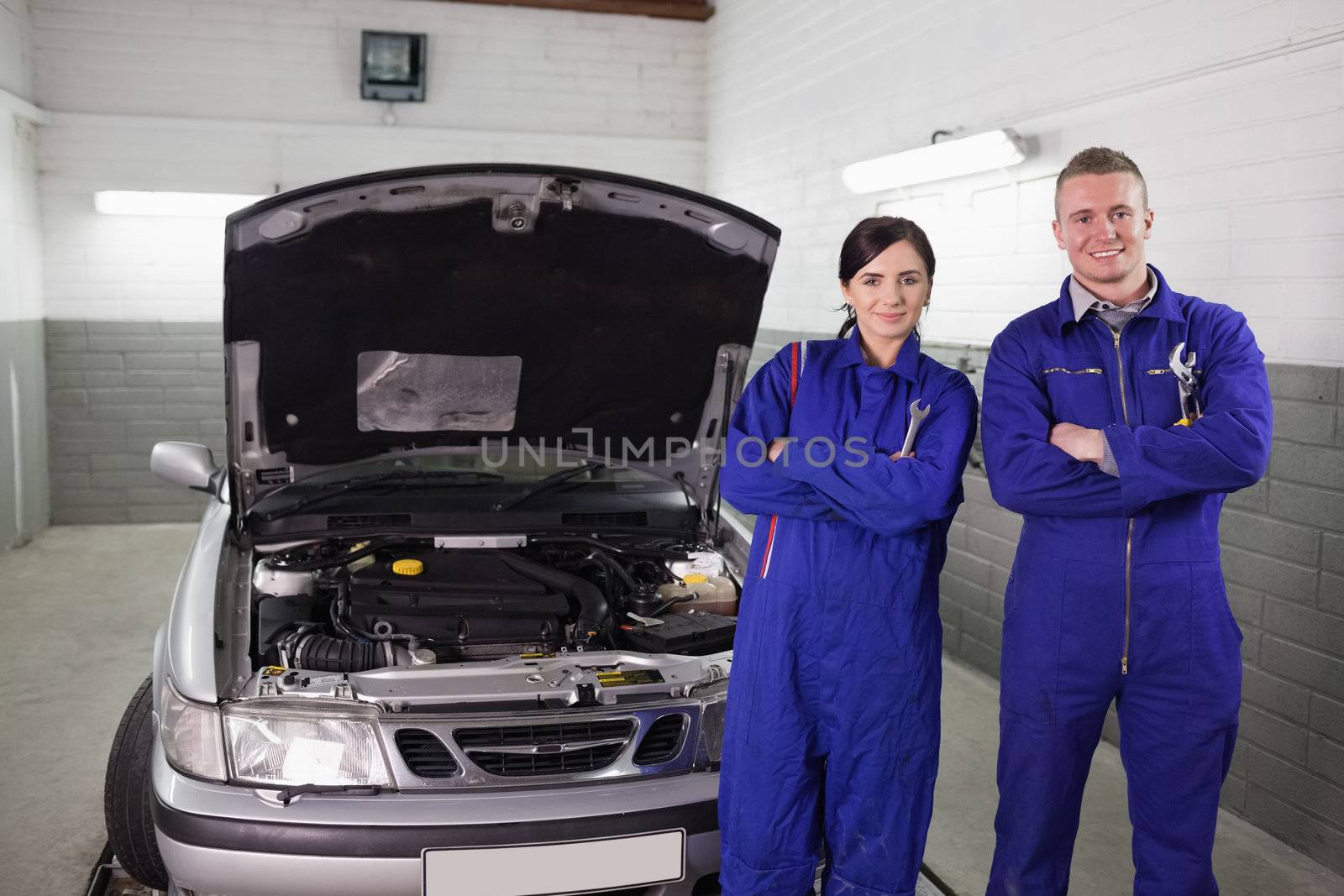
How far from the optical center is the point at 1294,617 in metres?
2.96

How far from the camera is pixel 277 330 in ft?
8.30

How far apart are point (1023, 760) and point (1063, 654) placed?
8.9 inches

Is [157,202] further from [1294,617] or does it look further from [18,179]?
[1294,617]

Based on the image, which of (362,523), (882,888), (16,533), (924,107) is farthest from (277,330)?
(16,533)

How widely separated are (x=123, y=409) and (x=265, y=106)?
221 centimetres

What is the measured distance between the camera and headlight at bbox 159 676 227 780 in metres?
1.98

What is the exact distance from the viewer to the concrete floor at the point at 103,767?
2.75 metres

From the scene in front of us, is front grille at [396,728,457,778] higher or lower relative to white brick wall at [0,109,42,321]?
lower

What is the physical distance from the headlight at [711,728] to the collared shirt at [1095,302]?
103 cm

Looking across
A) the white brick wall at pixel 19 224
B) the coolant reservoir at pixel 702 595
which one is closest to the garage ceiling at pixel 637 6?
the white brick wall at pixel 19 224

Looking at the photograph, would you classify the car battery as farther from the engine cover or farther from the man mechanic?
the man mechanic

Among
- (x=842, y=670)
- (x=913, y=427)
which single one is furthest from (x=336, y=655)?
(x=913, y=427)

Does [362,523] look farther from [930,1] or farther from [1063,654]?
[930,1]

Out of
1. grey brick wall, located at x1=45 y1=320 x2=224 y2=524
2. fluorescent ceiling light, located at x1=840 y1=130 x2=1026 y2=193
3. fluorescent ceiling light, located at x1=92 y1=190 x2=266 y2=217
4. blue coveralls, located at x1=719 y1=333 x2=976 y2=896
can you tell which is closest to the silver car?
blue coveralls, located at x1=719 y1=333 x2=976 y2=896
